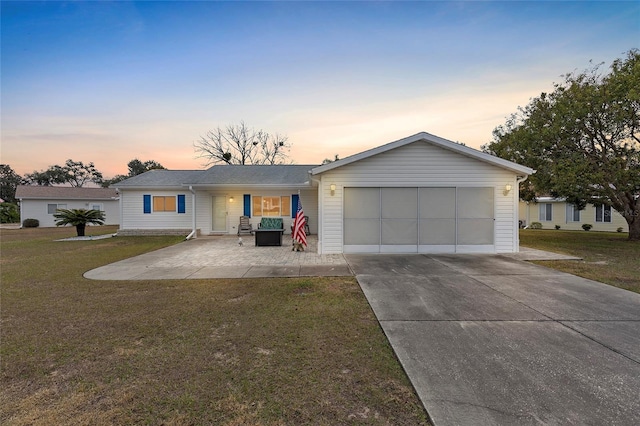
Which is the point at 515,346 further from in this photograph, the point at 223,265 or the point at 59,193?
the point at 59,193

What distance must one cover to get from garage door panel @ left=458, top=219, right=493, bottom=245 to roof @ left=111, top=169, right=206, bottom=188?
13.1m

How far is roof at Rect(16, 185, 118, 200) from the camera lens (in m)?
22.9

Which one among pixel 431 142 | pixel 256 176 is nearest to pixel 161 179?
pixel 256 176

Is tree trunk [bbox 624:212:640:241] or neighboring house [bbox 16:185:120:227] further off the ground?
neighboring house [bbox 16:185:120:227]

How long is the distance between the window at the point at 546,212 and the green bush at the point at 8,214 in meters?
50.1

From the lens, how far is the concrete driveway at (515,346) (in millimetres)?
1959

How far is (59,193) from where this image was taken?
949 inches

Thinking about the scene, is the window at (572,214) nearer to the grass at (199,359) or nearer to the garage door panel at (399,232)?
the garage door panel at (399,232)

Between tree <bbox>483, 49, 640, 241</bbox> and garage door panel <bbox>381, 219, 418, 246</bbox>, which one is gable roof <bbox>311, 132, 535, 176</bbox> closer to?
garage door panel <bbox>381, 219, 418, 246</bbox>

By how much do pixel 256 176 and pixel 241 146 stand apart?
16086 mm

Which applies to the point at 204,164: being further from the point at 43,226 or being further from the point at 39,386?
the point at 39,386

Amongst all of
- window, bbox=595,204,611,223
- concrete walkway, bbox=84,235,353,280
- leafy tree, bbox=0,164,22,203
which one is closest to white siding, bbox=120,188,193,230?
concrete walkway, bbox=84,235,353,280

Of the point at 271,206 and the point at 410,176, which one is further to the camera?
the point at 271,206

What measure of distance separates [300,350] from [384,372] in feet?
2.90
